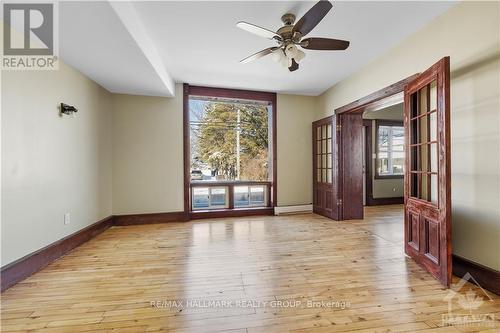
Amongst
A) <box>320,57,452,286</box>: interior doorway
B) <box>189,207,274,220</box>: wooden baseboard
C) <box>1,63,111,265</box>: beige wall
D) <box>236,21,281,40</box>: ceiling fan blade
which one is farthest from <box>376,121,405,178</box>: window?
<box>1,63,111,265</box>: beige wall

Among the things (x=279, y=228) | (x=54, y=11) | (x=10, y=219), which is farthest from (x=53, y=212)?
(x=279, y=228)

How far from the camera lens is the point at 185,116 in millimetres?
4598

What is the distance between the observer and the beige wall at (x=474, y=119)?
2021 mm

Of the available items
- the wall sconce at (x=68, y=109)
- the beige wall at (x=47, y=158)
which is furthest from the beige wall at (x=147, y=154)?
the wall sconce at (x=68, y=109)

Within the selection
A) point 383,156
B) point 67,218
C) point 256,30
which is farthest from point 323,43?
point 383,156

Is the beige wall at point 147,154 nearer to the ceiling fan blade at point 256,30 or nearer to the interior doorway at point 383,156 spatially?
the ceiling fan blade at point 256,30

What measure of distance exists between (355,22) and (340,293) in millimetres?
2786

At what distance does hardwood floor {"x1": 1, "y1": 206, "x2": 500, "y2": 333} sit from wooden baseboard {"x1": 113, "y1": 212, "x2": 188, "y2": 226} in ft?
3.15

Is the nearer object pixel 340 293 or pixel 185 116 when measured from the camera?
pixel 340 293

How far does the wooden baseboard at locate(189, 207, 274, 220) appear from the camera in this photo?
4.72 m

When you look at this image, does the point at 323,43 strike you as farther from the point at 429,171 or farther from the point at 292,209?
the point at 292,209

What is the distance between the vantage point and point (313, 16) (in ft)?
6.71

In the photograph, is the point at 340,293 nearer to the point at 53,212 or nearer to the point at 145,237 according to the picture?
the point at 145,237

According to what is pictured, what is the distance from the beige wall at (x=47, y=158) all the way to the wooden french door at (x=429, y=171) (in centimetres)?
394
